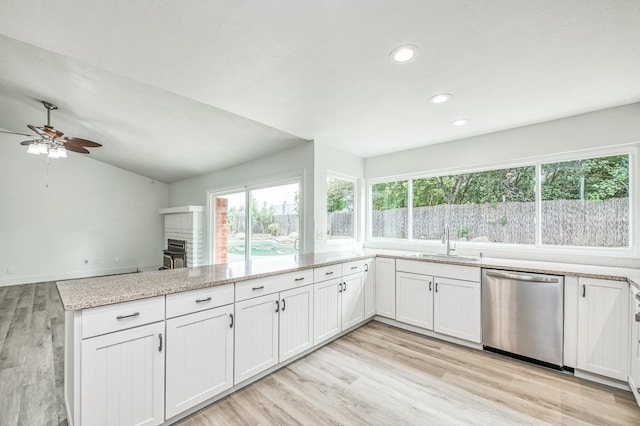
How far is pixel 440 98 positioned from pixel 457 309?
2.09 metres

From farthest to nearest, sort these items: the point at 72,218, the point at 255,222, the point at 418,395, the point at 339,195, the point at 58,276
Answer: the point at 72,218
the point at 58,276
the point at 255,222
the point at 339,195
the point at 418,395

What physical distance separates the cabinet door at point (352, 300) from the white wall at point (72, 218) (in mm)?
6422

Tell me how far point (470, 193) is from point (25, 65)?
16.9 ft

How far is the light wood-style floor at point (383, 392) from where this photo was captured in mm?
1756

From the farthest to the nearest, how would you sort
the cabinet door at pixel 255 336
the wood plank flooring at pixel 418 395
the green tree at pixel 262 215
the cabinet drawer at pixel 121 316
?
the green tree at pixel 262 215 → the cabinet door at pixel 255 336 → the wood plank flooring at pixel 418 395 → the cabinet drawer at pixel 121 316

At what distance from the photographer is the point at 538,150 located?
294 centimetres

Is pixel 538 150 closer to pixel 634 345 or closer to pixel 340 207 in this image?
pixel 634 345

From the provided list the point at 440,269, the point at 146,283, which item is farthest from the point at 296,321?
the point at 440,269

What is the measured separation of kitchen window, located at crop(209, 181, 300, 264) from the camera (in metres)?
4.12

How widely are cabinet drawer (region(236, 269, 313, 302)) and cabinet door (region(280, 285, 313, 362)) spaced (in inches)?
2.3

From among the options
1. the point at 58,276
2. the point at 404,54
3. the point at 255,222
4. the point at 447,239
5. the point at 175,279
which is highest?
the point at 404,54

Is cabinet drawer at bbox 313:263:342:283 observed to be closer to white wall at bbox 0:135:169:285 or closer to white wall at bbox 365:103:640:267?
white wall at bbox 365:103:640:267

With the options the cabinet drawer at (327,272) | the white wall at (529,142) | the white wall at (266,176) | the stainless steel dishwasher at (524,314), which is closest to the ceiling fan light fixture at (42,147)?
the white wall at (266,176)

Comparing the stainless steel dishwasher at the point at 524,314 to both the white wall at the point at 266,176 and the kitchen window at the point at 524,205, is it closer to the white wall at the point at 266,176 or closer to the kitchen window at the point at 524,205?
the kitchen window at the point at 524,205
